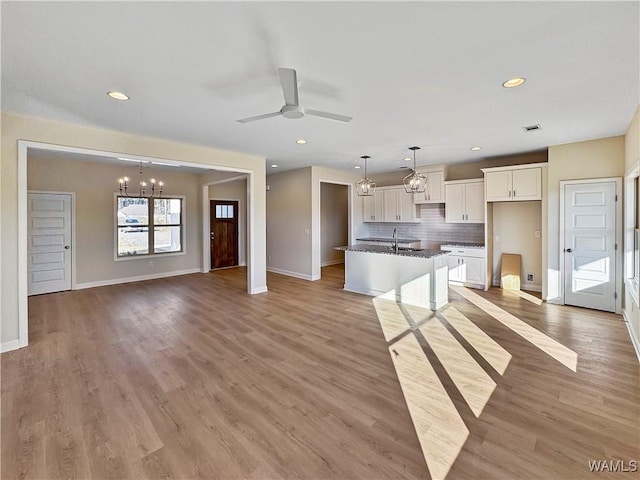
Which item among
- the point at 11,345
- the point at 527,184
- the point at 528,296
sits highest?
the point at 527,184

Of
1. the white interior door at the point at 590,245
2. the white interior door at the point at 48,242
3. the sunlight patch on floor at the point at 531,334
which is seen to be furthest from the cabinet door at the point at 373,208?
the white interior door at the point at 48,242

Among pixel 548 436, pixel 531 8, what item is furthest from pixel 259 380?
pixel 531 8

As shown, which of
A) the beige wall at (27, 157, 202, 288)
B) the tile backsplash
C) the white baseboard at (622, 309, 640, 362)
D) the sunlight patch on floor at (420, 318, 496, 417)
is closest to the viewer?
the sunlight patch on floor at (420, 318, 496, 417)

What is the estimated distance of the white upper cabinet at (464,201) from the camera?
6.38 meters

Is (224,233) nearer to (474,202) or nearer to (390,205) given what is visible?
(390,205)

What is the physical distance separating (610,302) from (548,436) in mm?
3949

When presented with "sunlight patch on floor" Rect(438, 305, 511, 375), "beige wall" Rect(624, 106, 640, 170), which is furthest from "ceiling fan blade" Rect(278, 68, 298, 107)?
"beige wall" Rect(624, 106, 640, 170)

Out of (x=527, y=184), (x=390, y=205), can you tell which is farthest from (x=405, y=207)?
(x=527, y=184)

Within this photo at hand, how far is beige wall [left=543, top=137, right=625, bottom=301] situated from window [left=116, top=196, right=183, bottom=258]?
27.2 ft

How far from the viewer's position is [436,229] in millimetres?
7500

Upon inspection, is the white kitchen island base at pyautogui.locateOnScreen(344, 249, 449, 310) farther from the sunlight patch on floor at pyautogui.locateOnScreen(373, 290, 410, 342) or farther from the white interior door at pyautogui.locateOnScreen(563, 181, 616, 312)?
the white interior door at pyautogui.locateOnScreen(563, 181, 616, 312)

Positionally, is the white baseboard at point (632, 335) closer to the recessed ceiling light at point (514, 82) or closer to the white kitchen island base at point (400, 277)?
the white kitchen island base at point (400, 277)

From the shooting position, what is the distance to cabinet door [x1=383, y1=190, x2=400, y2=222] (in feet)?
25.8

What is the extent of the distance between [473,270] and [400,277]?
1.99 m
